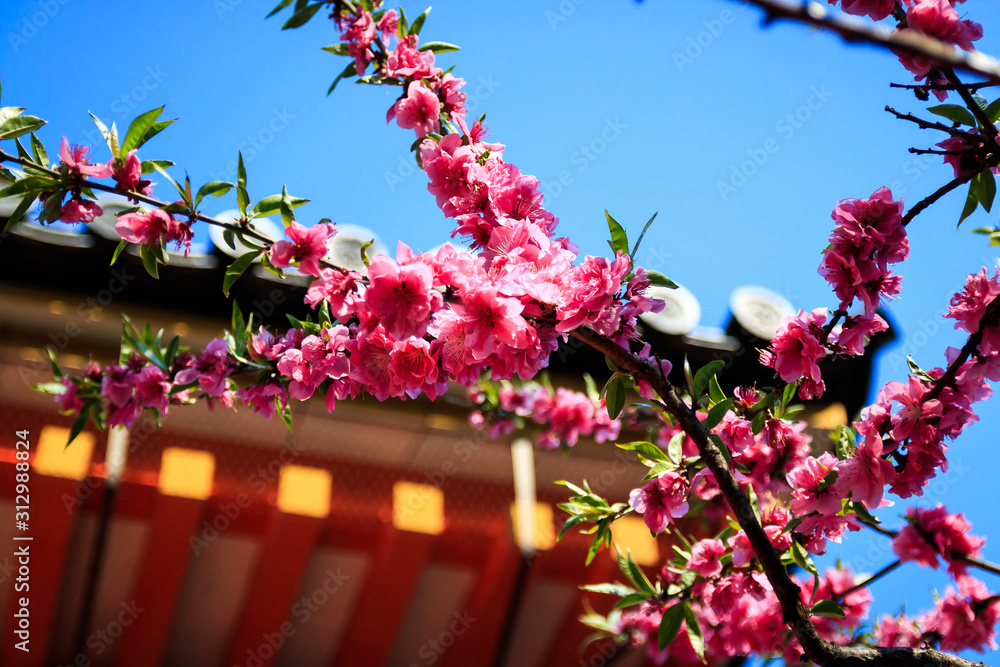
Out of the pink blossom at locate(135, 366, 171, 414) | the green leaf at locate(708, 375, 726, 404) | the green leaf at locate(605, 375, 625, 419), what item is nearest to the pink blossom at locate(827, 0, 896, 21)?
the green leaf at locate(708, 375, 726, 404)

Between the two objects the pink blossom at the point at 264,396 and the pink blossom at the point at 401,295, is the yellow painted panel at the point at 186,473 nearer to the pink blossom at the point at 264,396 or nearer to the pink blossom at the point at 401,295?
the pink blossom at the point at 264,396

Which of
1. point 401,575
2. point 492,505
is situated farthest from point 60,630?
point 492,505

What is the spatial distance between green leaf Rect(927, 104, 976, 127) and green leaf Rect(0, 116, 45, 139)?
2082mm

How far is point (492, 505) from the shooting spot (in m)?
4.01

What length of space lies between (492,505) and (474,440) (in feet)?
1.24

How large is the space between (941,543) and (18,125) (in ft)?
9.32

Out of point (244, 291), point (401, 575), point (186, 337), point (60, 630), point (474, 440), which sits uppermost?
point (244, 291)

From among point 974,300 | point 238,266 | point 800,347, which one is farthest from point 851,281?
point 238,266

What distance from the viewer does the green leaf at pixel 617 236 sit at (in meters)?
1.57

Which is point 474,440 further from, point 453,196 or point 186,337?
point 453,196

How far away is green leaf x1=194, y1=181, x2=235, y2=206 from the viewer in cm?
184

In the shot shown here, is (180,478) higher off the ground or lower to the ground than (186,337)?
lower

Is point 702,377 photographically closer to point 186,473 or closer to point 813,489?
point 813,489

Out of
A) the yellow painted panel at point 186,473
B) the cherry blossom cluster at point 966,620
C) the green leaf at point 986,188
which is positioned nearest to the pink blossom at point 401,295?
the green leaf at point 986,188
